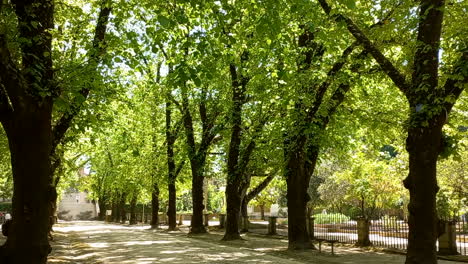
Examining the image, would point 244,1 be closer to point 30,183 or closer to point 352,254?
point 30,183

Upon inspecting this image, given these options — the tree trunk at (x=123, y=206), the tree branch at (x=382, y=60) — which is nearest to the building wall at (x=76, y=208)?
the tree trunk at (x=123, y=206)

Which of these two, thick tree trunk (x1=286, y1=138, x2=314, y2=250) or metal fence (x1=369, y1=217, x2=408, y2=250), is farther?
metal fence (x1=369, y1=217, x2=408, y2=250)

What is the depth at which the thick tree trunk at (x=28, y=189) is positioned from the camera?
8.10m

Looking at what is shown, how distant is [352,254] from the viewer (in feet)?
54.1

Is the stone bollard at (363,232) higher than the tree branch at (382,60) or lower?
lower

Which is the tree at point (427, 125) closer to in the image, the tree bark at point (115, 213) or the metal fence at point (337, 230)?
the metal fence at point (337, 230)

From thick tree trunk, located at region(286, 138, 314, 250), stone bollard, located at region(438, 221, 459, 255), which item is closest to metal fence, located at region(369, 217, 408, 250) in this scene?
stone bollard, located at region(438, 221, 459, 255)

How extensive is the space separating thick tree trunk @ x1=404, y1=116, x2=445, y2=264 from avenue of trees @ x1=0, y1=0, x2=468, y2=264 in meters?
0.03

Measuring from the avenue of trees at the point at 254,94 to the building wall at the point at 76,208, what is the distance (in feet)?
202

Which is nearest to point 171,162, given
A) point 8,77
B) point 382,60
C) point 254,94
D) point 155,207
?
point 155,207

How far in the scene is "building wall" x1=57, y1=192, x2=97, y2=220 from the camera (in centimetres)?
8994

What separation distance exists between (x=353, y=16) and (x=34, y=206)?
932cm

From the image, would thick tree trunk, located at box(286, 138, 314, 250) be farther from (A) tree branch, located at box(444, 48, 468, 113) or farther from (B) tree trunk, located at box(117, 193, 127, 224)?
(B) tree trunk, located at box(117, 193, 127, 224)

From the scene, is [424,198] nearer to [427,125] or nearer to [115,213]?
[427,125]
